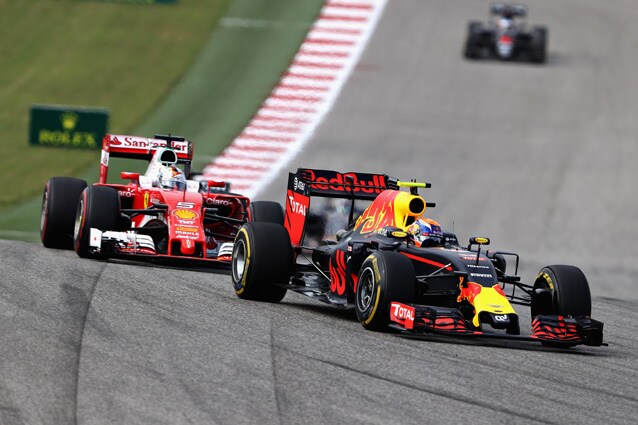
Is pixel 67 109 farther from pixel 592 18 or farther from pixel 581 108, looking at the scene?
pixel 592 18

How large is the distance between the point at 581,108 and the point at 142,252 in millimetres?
18441

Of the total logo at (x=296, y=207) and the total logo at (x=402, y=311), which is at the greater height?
the total logo at (x=296, y=207)

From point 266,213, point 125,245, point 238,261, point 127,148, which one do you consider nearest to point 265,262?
point 238,261

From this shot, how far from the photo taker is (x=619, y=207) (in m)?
25.8

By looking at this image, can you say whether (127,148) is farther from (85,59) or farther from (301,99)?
(85,59)

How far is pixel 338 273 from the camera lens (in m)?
14.0

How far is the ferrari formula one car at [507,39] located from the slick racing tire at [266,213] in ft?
64.1

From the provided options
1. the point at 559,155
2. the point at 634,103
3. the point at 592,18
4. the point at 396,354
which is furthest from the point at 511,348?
the point at 592,18

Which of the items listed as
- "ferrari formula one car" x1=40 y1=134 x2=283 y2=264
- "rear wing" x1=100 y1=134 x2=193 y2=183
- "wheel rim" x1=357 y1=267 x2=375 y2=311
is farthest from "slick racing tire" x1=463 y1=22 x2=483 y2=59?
"wheel rim" x1=357 y1=267 x2=375 y2=311

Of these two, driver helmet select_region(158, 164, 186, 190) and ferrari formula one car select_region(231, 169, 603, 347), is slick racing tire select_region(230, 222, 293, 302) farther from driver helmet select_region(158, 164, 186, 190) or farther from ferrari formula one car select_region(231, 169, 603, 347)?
driver helmet select_region(158, 164, 186, 190)

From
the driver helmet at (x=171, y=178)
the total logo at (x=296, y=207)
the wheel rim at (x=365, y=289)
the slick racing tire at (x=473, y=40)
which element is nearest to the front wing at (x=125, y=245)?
the driver helmet at (x=171, y=178)

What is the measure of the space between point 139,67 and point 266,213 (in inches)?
755

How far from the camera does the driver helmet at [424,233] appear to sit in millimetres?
13414

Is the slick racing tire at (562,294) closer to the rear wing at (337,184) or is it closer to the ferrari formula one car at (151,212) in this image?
the rear wing at (337,184)
